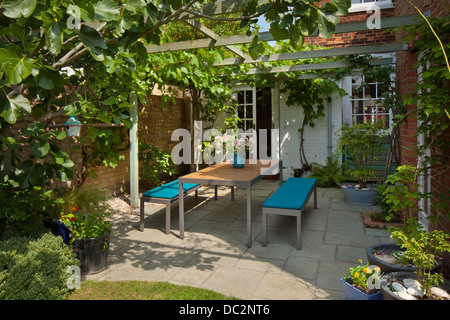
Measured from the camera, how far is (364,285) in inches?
93.0

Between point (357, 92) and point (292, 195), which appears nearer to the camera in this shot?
point (292, 195)

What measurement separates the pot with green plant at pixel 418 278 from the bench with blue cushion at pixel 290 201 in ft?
4.67

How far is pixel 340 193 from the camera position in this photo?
6797mm

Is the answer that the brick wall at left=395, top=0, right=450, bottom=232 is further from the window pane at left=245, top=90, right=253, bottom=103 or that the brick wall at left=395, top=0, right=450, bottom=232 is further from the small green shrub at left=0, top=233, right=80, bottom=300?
the window pane at left=245, top=90, right=253, bottom=103

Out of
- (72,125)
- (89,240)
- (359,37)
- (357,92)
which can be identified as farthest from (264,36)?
(359,37)

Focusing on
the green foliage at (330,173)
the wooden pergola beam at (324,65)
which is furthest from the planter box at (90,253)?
the green foliage at (330,173)

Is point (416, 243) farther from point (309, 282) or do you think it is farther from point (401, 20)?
A: point (401, 20)

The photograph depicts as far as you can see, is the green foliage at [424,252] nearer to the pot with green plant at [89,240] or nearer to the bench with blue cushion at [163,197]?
the pot with green plant at [89,240]

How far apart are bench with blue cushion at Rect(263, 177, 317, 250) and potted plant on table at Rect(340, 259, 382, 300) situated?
1.30m

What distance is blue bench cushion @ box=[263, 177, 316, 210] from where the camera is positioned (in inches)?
151

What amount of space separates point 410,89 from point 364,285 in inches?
110

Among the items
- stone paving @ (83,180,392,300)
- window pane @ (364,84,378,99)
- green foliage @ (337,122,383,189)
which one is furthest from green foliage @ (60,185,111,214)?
window pane @ (364,84,378,99)

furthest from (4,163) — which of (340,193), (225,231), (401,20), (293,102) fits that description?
(293,102)

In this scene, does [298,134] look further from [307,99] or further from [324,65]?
[324,65]
